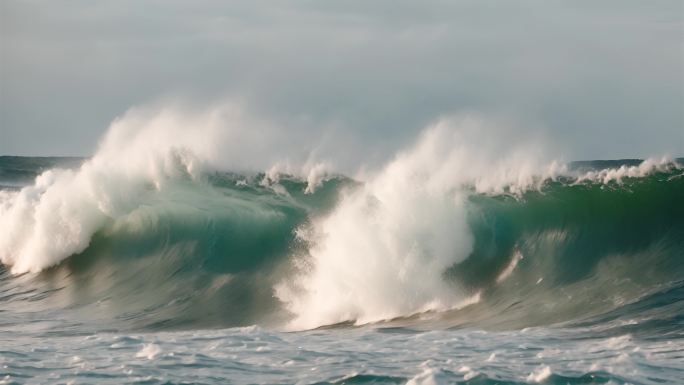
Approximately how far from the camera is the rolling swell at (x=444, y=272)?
12.2 metres

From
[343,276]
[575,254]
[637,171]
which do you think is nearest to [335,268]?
[343,276]

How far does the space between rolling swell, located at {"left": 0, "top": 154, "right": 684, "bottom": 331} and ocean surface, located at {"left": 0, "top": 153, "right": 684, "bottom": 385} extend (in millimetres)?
42

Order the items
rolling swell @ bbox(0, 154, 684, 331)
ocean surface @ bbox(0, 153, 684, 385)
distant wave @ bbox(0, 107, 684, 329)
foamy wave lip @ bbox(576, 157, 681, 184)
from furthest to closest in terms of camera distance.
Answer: foamy wave lip @ bbox(576, 157, 681, 184) → distant wave @ bbox(0, 107, 684, 329) → rolling swell @ bbox(0, 154, 684, 331) → ocean surface @ bbox(0, 153, 684, 385)

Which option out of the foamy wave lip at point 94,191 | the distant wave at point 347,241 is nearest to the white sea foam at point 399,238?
the distant wave at point 347,241

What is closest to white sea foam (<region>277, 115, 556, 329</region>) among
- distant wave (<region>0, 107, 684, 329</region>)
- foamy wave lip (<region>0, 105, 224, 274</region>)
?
distant wave (<region>0, 107, 684, 329</region>)

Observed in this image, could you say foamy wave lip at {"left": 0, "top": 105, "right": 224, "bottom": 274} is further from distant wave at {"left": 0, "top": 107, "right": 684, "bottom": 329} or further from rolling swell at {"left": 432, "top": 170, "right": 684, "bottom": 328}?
rolling swell at {"left": 432, "top": 170, "right": 684, "bottom": 328}

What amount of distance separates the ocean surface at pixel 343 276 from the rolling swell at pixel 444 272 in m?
0.04

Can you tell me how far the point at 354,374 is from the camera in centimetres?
836

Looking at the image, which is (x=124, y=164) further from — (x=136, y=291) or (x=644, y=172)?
(x=644, y=172)

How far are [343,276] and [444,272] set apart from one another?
141cm

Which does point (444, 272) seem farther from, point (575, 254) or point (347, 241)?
point (575, 254)

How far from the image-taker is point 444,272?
13414 mm

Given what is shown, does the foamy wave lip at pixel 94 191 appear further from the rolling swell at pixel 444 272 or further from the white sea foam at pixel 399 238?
the white sea foam at pixel 399 238

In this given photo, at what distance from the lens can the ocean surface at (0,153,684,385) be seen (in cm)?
890
